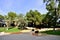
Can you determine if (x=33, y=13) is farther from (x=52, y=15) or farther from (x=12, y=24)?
(x=52, y=15)

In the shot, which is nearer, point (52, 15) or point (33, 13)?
point (52, 15)

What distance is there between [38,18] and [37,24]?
8.34 ft

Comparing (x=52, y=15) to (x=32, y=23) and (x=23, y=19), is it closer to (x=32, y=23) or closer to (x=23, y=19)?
(x=23, y=19)

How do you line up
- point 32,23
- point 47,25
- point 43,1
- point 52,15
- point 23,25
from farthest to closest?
point 32,23
point 47,25
point 23,25
point 52,15
point 43,1

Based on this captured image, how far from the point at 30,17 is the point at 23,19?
13.1 metres

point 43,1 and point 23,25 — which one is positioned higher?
point 43,1

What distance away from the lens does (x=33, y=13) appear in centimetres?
8081

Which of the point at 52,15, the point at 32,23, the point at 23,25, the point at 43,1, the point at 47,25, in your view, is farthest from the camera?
the point at 32,23

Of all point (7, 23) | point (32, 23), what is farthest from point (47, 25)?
point (7, 23)

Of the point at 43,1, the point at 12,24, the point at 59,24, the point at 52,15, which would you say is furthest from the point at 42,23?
the point at 43,1

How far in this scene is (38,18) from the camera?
240 ft

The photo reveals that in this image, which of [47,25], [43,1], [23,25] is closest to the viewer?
[43,1]

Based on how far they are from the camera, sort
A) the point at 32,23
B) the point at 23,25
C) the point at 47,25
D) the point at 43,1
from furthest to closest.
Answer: the point at 32,23 < the point at 47,25 < the point at 23,25 < the point at 43,1

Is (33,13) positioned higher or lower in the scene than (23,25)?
higher
